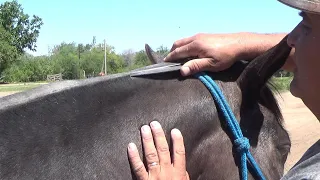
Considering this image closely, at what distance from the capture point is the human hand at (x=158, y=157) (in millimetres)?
1887

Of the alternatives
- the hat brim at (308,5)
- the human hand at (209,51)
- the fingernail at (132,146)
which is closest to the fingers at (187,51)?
the human hand at (209,51)

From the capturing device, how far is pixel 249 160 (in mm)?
2080

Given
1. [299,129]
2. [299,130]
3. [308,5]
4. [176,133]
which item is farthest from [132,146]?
[299,129]

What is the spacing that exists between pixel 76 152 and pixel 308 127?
524 inches

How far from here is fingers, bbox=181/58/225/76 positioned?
2129 mm

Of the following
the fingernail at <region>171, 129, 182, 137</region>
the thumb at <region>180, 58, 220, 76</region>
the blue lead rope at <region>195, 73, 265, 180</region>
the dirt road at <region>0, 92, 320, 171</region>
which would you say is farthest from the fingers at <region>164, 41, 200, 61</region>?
the dirt road at <region>0, 92, 320, 171</region>

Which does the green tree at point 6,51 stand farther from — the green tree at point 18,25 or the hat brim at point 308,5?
the hat brim at point 308,5

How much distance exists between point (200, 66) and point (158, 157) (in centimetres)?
47

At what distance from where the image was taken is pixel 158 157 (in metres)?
1.94

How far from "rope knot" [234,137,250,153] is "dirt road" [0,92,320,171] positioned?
21.1 feet

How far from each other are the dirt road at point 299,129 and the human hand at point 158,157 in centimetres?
658

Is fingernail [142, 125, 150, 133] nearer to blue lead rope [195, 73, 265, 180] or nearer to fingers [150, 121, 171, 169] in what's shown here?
fingers [150, 121, 171, 169]

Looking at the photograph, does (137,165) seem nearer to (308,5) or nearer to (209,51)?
(209,51)

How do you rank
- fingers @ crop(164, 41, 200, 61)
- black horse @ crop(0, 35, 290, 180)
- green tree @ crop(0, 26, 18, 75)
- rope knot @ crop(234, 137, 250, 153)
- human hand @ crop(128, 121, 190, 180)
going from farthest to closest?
green tree @ crop(0, 26, 18, 75) → fingers @ crop(164, 41, 200, 61) → rope knot @ crop(234, 137, 250, 153) → human hand @ crop(128, 121, 190, 180) → black horse @ crop(0, 35, 290, 180)
